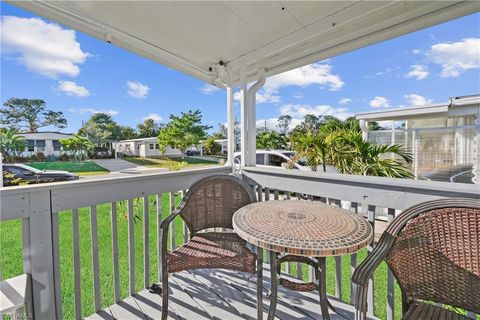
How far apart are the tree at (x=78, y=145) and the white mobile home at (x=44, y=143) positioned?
57mm

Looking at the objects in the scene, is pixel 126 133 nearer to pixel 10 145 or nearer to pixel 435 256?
pixel 10 145

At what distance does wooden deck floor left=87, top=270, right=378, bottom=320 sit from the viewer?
1696mm

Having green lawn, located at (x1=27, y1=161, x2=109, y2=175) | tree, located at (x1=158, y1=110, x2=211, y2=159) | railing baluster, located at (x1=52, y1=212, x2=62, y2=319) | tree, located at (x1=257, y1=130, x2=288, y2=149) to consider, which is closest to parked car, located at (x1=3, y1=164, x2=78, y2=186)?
green lawn, located at (x1=27, y1=161, x2=109, y2=175)

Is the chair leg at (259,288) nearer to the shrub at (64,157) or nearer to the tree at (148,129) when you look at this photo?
the shrub at (64,157)

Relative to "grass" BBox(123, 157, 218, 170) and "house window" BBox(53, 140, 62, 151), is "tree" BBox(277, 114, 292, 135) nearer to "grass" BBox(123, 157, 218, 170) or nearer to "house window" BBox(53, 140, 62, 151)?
"grass" BBox(123, 157, 218, 170)

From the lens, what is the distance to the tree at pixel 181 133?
151 inches

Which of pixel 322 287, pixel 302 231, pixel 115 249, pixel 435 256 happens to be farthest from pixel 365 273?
pixel 115 249

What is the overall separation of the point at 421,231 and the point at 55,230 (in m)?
2.20

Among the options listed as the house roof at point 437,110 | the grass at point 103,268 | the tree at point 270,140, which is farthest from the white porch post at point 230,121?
the tree at point 270,140

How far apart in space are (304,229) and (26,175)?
212cm

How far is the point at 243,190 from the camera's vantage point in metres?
2.08

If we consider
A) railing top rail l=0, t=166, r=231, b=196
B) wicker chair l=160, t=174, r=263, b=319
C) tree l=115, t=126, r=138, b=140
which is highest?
tree l=115, t=126, r=138, b=140

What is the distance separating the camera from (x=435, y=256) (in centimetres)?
119

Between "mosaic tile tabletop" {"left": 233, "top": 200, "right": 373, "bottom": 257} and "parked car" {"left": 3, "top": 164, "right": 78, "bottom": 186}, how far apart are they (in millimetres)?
1512
